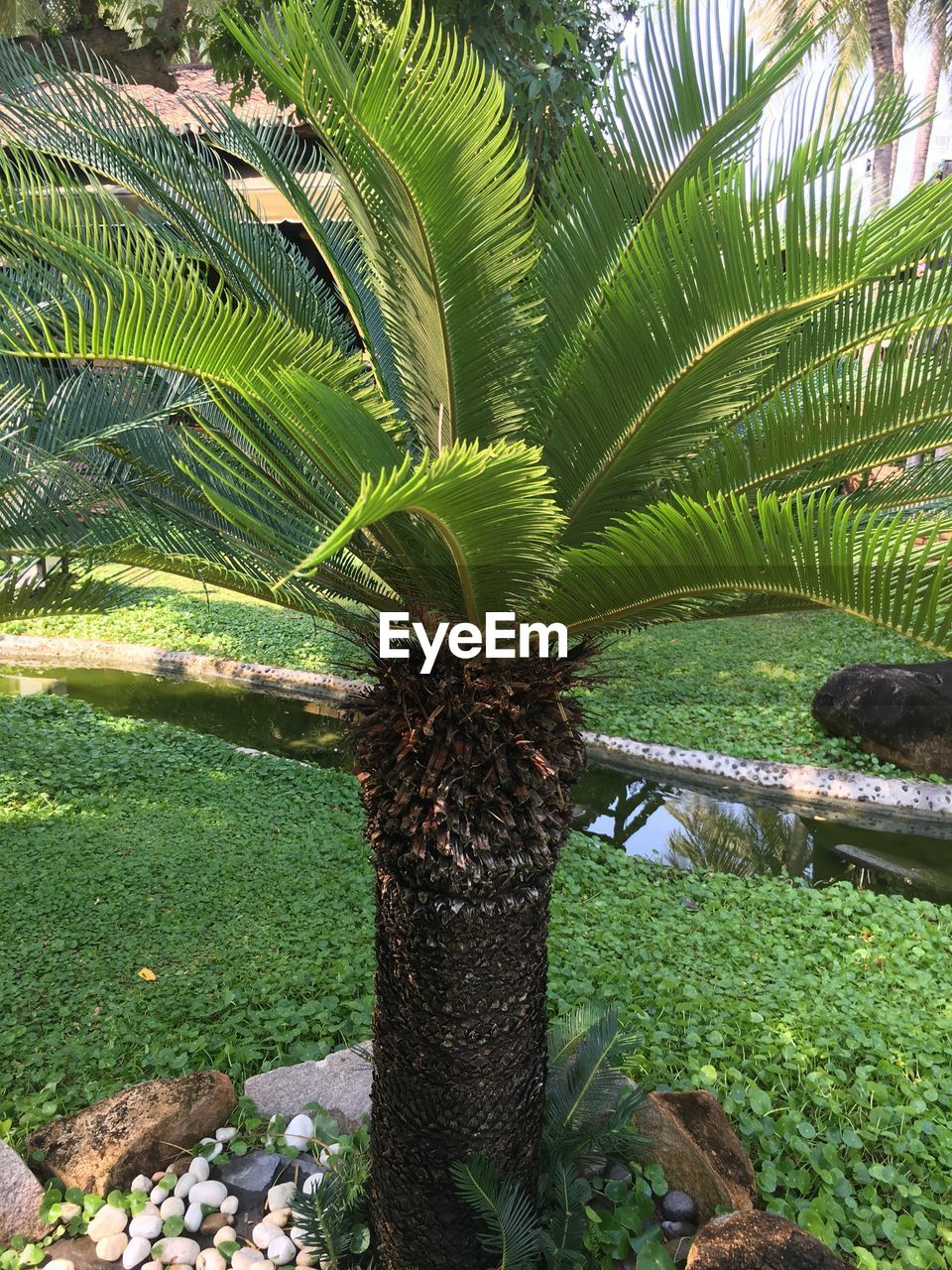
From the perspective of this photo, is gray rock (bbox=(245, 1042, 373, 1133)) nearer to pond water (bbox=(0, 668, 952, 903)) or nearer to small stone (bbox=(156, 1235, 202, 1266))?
small stone (bbox=(156, 1235, 202, 1266))

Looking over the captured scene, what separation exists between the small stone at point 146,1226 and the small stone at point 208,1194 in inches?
4.3

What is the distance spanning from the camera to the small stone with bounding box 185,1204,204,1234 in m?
2.78

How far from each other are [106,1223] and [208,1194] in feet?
0.97

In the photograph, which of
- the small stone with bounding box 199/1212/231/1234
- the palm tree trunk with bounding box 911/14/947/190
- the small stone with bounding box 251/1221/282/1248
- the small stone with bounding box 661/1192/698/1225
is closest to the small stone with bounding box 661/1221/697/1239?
the small stone with bounding box 661/1192/698/1225

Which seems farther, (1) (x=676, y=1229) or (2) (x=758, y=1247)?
(1) (x=676, y=1229)

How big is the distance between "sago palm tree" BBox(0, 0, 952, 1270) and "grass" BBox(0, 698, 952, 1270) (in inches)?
43.5

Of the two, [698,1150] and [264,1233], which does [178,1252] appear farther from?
[698,1150]

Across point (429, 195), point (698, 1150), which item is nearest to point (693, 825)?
point (698, 1150)

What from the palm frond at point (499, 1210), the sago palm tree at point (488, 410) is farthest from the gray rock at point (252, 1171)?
the palm frond at point (499, 1210)

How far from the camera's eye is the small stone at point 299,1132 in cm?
304

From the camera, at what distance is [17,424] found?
3066 millimetres

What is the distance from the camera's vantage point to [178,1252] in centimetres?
268

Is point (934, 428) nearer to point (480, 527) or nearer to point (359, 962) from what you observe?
point (480, 527)

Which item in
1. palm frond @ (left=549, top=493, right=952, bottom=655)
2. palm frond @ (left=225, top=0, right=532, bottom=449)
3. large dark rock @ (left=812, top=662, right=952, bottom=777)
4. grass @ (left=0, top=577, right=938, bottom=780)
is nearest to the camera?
palm frond @ (left=549, top=493, right=952, bottom=655)
